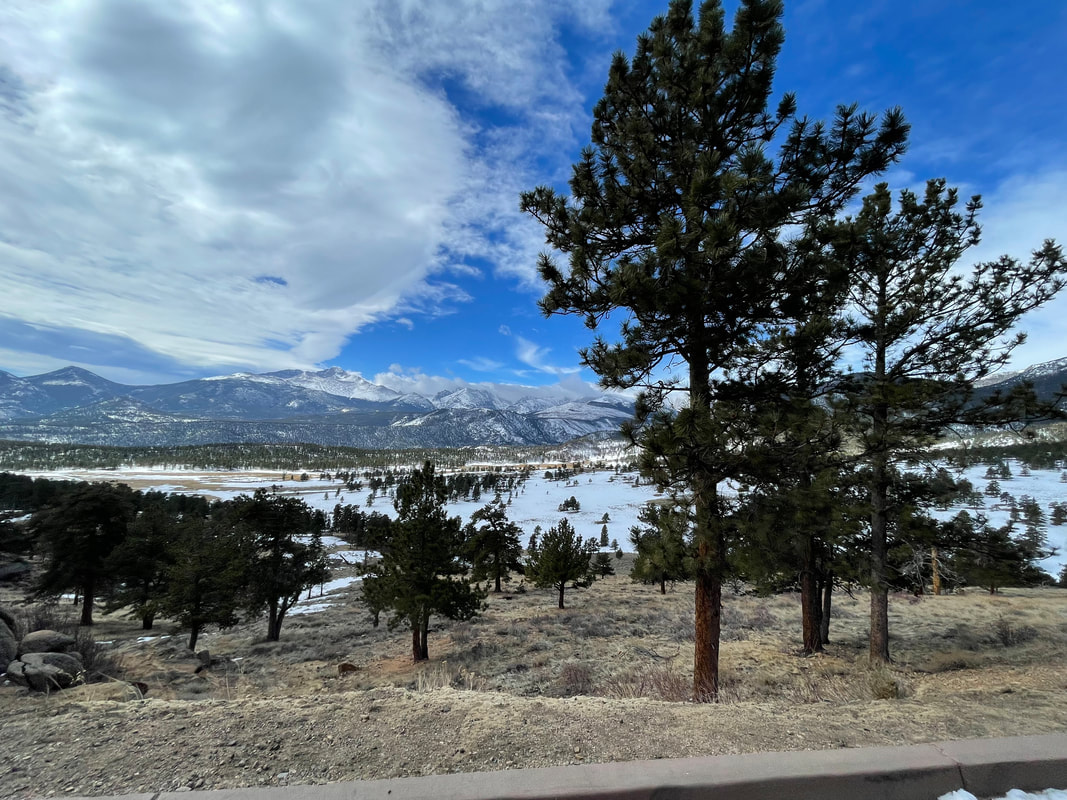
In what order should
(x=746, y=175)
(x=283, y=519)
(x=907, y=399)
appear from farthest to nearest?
(x=283, y=519), (x=907, y=399), (x=746, y=175)

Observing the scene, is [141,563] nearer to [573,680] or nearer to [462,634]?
[462,634]

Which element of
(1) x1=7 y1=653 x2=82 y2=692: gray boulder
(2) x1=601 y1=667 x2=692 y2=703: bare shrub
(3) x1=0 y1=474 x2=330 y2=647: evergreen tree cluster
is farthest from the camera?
(3) x1=0 y1=474 x2=330 y2=647: evergreen tree cluster

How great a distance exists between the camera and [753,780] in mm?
2799

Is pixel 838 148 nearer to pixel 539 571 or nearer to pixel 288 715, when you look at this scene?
pixel 288 715

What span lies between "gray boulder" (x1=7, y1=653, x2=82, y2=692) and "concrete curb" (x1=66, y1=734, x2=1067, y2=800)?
18.8ft

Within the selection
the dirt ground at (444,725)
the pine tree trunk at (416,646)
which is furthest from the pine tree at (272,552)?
the dirt ground at (444,725)

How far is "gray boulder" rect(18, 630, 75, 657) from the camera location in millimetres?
7414

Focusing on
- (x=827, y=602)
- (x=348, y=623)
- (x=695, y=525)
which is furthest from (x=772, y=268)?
(x=348, y=623)

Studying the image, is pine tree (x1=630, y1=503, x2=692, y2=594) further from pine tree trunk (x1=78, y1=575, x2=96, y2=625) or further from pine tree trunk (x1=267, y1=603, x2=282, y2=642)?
pine tree trunk (x1=78, y1=575, x2=96, y2=625)

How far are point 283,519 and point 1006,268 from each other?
26858mm

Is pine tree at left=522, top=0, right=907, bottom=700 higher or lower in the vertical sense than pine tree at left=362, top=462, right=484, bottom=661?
higher

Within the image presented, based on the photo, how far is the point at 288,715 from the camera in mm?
4438

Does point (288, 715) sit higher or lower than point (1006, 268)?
lower

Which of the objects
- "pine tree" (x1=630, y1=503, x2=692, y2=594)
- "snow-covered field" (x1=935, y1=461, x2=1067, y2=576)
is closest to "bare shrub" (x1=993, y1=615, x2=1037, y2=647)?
"pine tree" (x1=630, y1=503, x2=692, y2=594)
